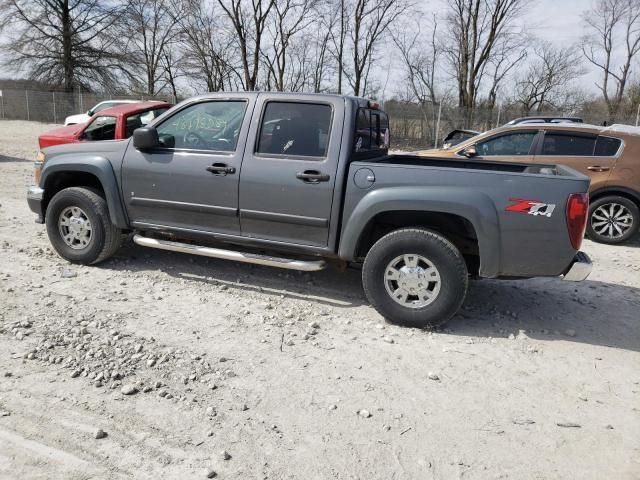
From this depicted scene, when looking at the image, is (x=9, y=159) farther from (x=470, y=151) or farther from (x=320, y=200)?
(x=320, y=200)

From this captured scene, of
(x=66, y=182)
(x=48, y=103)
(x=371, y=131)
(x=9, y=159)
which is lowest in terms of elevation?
(x=9, y=159)

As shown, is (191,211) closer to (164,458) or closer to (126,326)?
(126,326)

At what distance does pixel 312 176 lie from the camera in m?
4.42

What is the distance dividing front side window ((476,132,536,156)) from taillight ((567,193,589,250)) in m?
4.62

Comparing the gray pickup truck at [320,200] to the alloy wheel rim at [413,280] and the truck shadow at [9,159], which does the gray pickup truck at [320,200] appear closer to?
the alloy wheel rim at [413,280]

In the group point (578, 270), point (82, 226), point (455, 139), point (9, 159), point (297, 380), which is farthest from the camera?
point (9, 159)

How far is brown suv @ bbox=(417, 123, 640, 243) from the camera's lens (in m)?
7.58

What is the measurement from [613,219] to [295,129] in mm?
5480

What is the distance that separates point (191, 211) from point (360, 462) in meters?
Result: 3.01

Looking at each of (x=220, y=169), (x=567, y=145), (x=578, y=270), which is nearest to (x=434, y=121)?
(x=567, y=145)

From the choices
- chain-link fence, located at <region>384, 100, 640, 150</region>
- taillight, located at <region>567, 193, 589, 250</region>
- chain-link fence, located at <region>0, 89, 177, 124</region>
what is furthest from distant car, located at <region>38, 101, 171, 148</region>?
chain-link fence, located at <region>0, 89, 177, 124</region>

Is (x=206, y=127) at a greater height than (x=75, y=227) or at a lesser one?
greater

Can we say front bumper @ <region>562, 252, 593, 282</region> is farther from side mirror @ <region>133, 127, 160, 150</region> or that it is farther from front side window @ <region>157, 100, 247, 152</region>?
side mirror @ <region>133, 127, 160, 150</region>

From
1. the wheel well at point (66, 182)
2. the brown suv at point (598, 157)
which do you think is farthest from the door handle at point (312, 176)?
the brown suv at point (598, 157)
